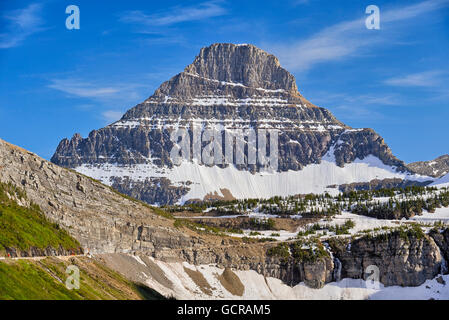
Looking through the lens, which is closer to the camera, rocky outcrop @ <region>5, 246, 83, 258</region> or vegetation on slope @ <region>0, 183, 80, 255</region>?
rocky outcrop @ <region>5, 246, 83, 258</region>

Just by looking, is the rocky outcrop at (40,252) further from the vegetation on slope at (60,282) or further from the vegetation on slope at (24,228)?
the vegetation on slope at (60,282)

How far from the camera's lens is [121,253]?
651ft

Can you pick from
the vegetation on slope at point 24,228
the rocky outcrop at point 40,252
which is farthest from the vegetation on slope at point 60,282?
the vegetation on slope at point 24,228

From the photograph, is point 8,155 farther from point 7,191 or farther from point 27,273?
point 27,273

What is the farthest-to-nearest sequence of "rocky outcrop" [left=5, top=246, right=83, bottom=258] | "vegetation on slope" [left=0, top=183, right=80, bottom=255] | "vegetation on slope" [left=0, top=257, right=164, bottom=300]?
"vegetation on slope" [left=0, top=183, right=80, bottom=255] → "rocky outcrop" [left=5, top=246, right=83, bottom=258] → "vegetation on slope" [left=0, top=257, right=164, bottom=300]

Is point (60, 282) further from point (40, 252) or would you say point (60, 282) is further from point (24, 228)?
point (24, 228)

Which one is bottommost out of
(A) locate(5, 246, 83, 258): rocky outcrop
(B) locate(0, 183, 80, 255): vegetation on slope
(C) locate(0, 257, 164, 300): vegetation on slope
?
(C) locate(0, 257, 164, 300): vegetation on slope

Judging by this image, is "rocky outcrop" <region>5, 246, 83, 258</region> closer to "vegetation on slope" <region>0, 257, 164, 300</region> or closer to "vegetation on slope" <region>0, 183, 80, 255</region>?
"vegetation on slope" <region>0, 183, 80, 255</region>

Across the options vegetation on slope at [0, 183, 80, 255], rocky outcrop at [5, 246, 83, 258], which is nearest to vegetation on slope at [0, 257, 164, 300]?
rocky outcrop at [5, 246, 83, 258]

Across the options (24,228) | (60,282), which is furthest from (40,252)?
(60,282)
